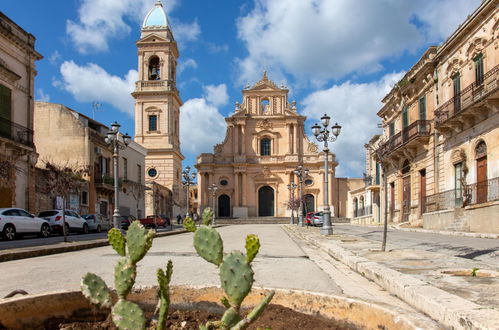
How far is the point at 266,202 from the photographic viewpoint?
50.8 m

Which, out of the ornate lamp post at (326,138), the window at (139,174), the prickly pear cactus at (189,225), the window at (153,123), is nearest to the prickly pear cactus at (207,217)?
the prickly pear cactus at (189,225)

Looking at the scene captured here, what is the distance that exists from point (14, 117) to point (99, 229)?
22.2 feet

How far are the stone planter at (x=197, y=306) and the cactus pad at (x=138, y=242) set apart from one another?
2.83 ft

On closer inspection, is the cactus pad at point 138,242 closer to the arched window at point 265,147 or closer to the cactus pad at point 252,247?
the cactus pad at point 252,247

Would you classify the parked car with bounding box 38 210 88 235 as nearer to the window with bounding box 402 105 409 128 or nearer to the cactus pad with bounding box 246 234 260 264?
the window with bounding box 402 105 409 128

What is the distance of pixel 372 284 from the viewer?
5.30 meters

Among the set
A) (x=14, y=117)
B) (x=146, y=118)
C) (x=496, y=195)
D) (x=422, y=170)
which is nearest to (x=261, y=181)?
(x=146, y=118)

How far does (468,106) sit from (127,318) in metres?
18.4

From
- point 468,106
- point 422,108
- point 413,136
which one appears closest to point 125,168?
point 413,136

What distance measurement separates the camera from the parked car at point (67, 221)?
19906 mm

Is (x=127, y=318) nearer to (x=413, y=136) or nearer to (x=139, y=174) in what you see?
(x=413, y=136)

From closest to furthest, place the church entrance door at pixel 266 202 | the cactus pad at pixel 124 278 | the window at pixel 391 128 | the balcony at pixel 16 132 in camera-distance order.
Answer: the cactus pad at pixel 124 278 < the balcony at pixel 16 132 < the window at pixel 391 128 < the church entrance door at pixel 266 202

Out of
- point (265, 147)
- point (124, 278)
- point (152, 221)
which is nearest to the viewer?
point (124, 278)

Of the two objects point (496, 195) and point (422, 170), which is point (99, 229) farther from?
point (496, 195)
